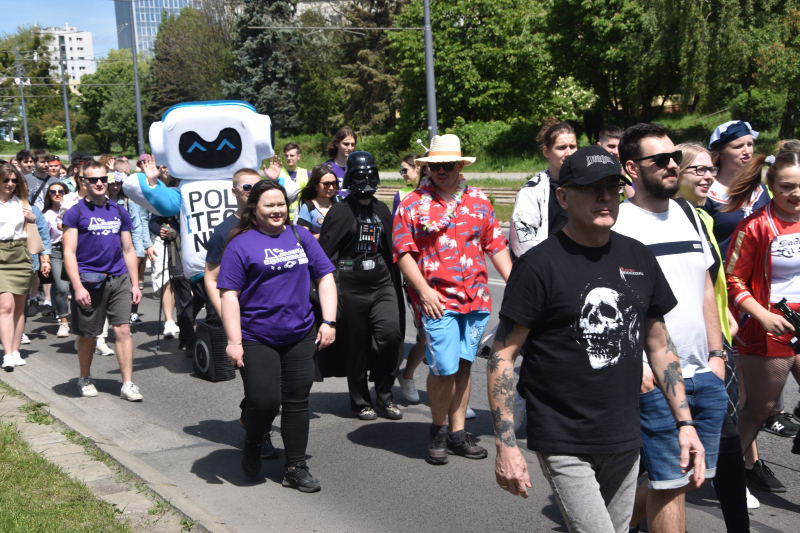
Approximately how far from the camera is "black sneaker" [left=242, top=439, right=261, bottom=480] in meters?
4.91

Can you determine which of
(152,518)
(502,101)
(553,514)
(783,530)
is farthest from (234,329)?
(502,101)

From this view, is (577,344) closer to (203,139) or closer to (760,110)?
(203,139)

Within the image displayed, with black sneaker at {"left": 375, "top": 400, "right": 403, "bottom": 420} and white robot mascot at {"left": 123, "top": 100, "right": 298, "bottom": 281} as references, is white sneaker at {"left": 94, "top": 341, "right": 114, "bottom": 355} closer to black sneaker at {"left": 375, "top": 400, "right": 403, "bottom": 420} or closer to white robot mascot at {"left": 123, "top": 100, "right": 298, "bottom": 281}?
white robot mascot at {"left": 123, "top": 100, "right": 298, "bottom": 281}

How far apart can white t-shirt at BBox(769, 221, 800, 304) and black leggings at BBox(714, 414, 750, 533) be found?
1.16 meters

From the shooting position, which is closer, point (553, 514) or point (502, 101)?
point (553, 514)

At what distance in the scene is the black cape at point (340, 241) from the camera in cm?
599

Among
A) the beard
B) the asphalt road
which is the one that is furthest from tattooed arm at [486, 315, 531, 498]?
the asphalt road

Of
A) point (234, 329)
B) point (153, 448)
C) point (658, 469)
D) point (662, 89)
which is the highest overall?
point (662, 89)

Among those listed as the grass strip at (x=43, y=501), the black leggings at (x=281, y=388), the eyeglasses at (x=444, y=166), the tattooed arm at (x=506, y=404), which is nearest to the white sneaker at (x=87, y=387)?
the grass strip at (x=43, y=501)

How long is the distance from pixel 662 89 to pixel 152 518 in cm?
3357

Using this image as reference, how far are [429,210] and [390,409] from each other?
1.90 meters

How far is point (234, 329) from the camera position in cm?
463

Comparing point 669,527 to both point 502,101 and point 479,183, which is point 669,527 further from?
point 502,101

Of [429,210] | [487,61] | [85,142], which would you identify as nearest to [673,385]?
[429,210]
